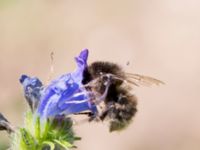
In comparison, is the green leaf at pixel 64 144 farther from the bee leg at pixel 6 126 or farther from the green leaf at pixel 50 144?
the bee leg at pixel 6 126

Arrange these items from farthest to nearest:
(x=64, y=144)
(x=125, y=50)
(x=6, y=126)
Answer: (x=125, y=50) < (x=6, y=126) < (x=64, y=144)

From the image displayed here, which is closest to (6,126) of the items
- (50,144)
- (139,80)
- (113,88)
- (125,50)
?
(50,144)

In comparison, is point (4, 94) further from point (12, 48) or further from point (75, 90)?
point (75, 90)

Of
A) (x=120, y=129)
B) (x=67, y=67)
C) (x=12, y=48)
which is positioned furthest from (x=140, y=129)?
(x=120, y=129)

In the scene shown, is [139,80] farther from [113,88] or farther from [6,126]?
[6,126]

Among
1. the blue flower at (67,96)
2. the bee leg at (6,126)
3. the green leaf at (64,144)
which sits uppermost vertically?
the blue flower at (67,96)

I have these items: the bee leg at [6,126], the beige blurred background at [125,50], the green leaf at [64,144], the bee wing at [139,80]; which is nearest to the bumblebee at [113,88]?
the bee wing at [139,80]
